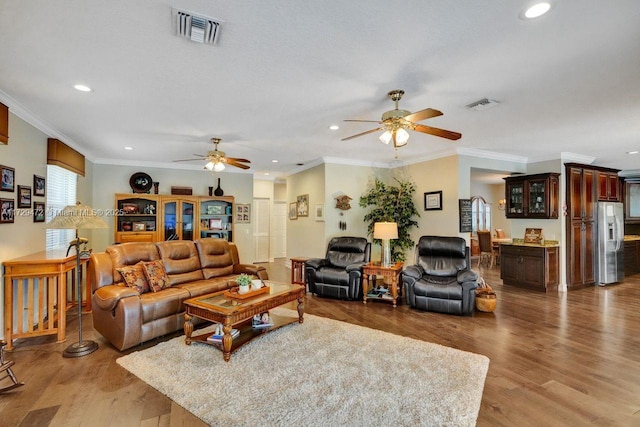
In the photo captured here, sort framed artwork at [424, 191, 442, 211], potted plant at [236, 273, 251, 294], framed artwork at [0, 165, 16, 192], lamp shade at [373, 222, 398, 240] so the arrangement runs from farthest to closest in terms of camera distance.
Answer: framed artwork at [424, 191, 442, 211], lamp shade at [373, 222, 398, 240], potted plant at [236, 273, 251, 294], framed artwork at [0, 165, 16, 192]

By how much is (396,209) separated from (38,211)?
5544 mm

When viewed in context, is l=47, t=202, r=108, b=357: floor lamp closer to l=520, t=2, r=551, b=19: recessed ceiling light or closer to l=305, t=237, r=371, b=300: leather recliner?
l=305, t=237, r=371, b=300: leather recliner

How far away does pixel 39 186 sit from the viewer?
3.79 meters

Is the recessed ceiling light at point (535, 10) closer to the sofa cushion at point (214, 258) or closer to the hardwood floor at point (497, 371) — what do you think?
the hardwood floor at point (497, 371)

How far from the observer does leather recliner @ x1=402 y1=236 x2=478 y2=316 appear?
4.02 m

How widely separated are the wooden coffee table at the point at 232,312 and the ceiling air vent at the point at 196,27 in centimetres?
217

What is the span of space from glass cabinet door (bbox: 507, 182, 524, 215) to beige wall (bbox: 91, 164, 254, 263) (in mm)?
5731

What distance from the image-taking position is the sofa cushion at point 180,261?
13.1 ft

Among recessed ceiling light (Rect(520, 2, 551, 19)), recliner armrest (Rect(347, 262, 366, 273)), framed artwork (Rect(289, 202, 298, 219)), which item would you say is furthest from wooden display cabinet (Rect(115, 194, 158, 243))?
recessed ceiling light (Rect(520, 2, 551, 19))

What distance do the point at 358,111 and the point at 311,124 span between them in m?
0.75

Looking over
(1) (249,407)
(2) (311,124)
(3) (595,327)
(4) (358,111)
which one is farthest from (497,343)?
(2) (311,124)

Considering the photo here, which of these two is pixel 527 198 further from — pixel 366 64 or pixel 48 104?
pixel 48 104

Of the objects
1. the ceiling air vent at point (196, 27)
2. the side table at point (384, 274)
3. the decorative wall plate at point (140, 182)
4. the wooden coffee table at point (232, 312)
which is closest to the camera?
the ceiling air vent at point (196, 27)

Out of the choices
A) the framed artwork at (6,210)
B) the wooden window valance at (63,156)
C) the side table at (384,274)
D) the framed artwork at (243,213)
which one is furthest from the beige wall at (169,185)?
the side table at (384,274)
